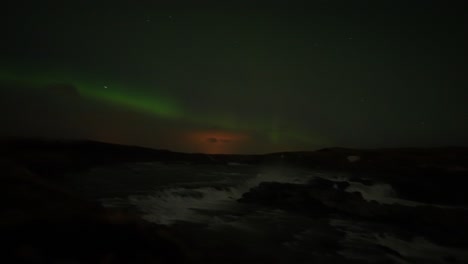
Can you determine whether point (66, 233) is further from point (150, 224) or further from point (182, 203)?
point (182, 203)

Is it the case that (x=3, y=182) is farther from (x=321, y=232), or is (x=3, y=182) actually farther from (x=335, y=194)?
(x=335, y=194)

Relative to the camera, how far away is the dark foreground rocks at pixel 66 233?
18.8ft

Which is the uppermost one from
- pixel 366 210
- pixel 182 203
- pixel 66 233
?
pixel 66 233

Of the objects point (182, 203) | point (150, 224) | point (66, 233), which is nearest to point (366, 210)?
point (182, 203)

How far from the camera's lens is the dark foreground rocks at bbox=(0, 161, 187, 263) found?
5.74 meters

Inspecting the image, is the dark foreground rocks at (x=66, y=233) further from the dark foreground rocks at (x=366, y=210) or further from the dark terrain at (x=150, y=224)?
the dark foreground rocks at (x=366, y=210)

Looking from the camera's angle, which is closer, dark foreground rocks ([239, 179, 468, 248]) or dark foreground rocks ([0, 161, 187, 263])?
dark foreground rocks ([0, 161, 187, 263])

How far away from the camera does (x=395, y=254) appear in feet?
44.3

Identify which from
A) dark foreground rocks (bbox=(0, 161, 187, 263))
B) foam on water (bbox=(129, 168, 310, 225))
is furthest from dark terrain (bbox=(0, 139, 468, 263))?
foam on water (bbox=(129, 168, 310, 225))

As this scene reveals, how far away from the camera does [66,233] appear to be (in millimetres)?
6301

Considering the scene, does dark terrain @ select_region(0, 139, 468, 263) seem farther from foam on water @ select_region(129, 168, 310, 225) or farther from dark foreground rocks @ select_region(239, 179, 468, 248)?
foam on water @ select_region(129, 168, 310, 225)

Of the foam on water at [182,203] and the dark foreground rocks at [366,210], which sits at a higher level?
the dark foreground rocks at [366,210]

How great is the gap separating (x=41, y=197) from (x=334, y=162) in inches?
3253

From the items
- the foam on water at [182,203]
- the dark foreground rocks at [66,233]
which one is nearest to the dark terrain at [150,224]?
the dark foreground rocks at [66,233]
